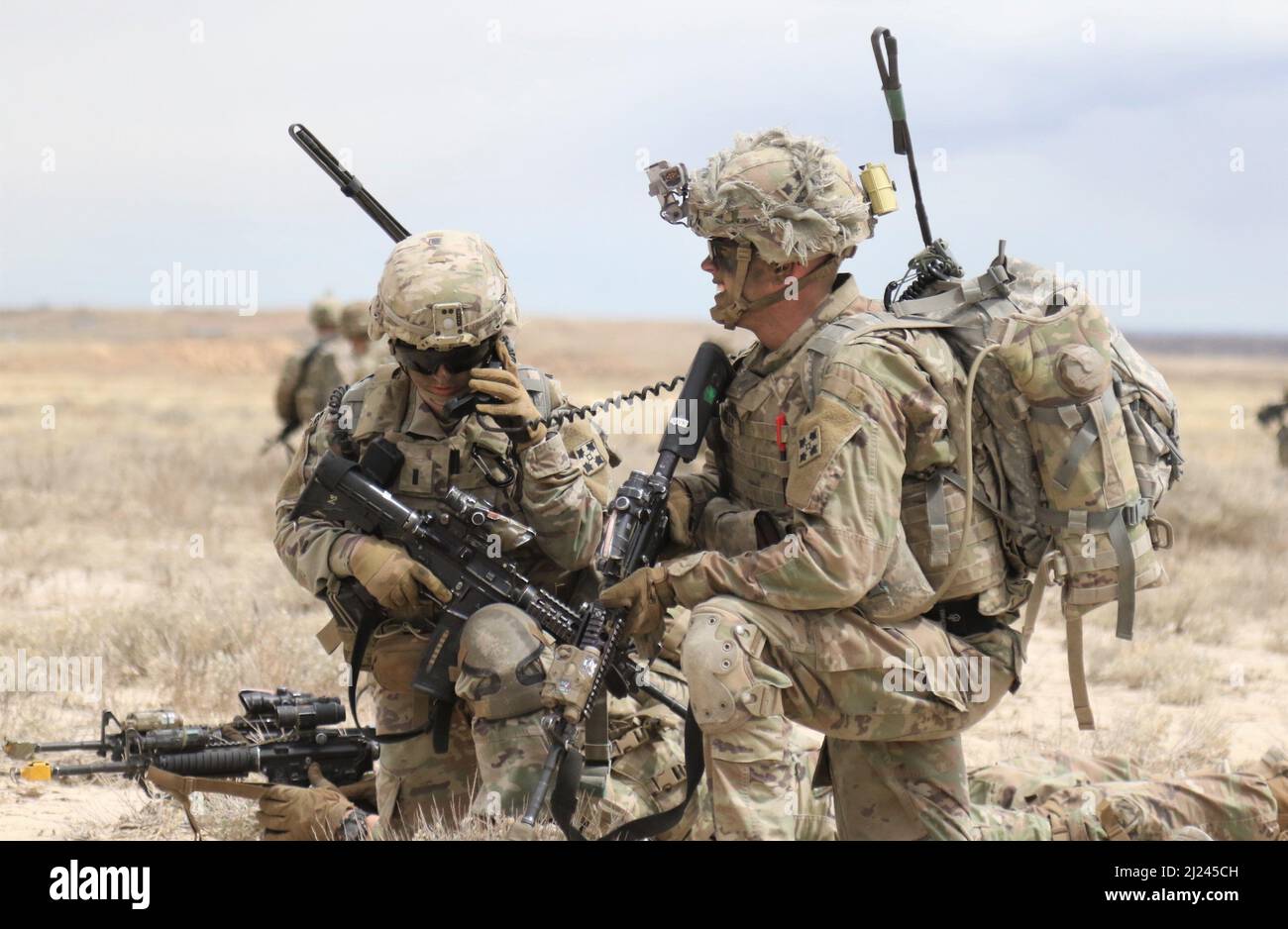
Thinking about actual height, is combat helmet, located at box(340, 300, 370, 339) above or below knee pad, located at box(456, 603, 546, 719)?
above

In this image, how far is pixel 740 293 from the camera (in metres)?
4.90

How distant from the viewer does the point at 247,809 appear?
19.0 feet

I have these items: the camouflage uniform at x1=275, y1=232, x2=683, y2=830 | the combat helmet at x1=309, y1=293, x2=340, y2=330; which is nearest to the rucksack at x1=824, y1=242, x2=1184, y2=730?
the camouflage uniform at x1=275, y1=232, x2=683, y2=830

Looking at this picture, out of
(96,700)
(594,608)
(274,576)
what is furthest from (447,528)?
(274,576)

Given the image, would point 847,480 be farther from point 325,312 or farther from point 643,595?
point 325,312

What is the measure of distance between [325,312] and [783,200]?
11.9 m

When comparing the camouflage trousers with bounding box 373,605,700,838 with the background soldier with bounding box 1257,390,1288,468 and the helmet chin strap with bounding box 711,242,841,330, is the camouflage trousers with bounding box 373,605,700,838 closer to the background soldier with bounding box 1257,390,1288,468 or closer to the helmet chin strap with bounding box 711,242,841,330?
the helmet chin strap with bounding box 711,242,841,330

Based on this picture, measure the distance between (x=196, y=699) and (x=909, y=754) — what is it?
3.83 m

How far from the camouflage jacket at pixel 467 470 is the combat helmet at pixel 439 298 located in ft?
1.10

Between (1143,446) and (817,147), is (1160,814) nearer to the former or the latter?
(1143,446)

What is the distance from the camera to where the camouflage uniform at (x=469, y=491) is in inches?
200

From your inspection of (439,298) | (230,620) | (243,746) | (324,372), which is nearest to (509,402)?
(439,298)

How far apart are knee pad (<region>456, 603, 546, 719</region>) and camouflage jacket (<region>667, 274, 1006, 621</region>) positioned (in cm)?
70

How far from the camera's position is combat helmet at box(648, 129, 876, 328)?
15.6 ft
